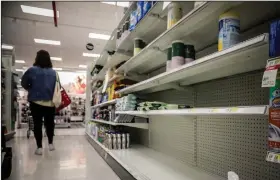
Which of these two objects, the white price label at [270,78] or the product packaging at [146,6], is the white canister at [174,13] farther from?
the white price label at [270,78]

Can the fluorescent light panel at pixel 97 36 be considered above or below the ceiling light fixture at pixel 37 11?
below

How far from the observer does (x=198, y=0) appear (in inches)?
43.9

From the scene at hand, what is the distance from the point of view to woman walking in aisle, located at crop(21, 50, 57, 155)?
10.5 feet

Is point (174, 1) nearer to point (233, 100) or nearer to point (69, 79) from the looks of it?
point (233, 100)

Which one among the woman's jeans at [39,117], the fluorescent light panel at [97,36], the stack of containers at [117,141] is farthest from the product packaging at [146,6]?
the fluorescent light panel at [97,36]

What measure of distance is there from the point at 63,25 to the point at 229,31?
7175 mm

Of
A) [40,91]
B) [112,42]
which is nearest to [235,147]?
[112,42]

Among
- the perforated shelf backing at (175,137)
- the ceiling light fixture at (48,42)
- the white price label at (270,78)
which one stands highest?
the ceiling light fixture at (48,42)

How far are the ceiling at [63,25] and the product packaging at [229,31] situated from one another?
17.4ft

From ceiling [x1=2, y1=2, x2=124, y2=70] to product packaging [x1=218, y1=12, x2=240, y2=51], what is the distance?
5301mm

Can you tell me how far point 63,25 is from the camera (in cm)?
726

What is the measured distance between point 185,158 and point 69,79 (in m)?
13.3

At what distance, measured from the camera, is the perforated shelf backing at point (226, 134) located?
4.24ft

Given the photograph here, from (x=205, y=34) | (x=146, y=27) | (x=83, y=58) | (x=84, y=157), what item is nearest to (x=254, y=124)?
(x=205, y=34)
